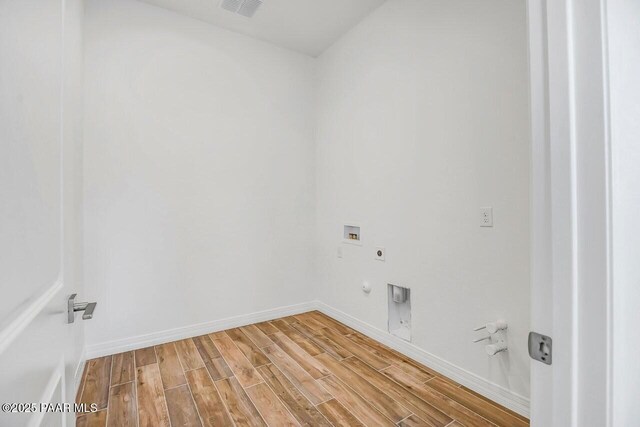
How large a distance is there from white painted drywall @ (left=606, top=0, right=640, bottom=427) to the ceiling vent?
2537mm

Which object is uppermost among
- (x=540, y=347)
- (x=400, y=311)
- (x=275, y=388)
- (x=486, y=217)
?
(x=486, y=217)

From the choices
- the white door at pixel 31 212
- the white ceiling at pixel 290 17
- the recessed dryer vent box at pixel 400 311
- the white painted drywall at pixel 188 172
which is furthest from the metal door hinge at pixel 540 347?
the white ceiling at pixel 290 17

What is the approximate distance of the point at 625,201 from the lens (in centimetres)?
58

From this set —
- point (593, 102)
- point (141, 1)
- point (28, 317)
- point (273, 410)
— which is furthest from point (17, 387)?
point (141, 1)

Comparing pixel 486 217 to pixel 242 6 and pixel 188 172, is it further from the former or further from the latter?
pixel 242 6

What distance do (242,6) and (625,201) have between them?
2.86 meters

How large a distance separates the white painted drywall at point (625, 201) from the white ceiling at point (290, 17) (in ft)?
7.55

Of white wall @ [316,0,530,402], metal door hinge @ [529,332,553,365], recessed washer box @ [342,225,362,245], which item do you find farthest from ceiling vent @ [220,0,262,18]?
metal door hinge @ [529,332,553,365]

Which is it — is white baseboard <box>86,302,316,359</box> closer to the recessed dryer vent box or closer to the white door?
the recessed dryer vent box

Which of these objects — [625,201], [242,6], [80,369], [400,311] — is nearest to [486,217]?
[400,311]

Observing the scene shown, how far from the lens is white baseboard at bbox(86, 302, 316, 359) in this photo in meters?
2.27

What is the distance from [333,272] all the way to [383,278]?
2.39ft

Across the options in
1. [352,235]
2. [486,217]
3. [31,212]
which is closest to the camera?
[31,212]

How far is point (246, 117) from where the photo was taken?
2900 mm
